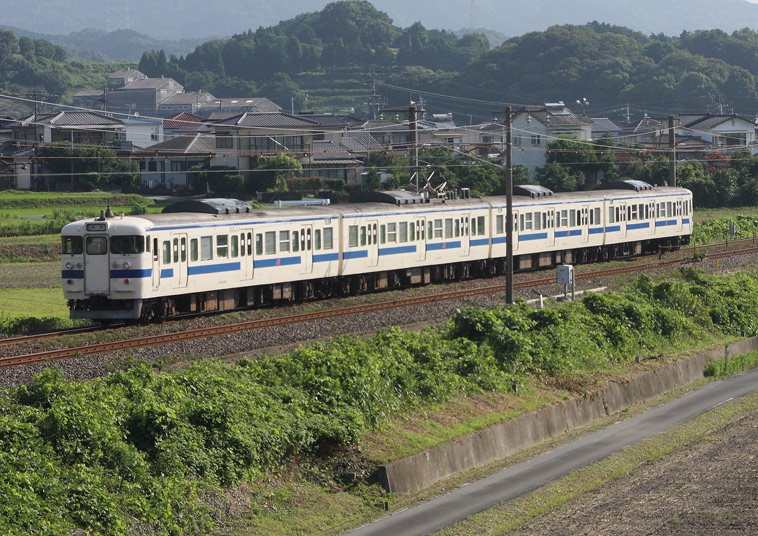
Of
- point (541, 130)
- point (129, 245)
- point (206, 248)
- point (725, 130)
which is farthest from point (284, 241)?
point (725, 130)

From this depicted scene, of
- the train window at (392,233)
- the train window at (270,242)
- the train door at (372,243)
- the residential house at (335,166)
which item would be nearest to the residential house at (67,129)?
the residential house at (335,166)

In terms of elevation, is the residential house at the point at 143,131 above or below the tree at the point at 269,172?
Answer: above

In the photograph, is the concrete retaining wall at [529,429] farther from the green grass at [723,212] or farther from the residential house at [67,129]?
the residential house at [67,129]

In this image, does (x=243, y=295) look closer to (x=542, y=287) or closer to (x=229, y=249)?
(x=229, y=249)

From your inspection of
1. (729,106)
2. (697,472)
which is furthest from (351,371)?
(729,106)

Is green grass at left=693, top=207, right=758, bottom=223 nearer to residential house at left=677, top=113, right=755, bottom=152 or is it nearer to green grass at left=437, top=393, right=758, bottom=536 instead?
residential house at left=677, top=113, right=755, bottom=152

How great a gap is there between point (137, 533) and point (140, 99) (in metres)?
185

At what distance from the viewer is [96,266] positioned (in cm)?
2411

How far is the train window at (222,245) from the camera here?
26.2m

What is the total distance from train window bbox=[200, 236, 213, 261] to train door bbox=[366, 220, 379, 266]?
6481 mm

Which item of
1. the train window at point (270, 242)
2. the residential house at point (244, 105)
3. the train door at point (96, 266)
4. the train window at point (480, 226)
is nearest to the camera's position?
the train door at point (96, 266)

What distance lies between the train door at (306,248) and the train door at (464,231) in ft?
22.6

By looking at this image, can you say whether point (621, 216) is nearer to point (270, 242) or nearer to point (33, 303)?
point (270, 242)

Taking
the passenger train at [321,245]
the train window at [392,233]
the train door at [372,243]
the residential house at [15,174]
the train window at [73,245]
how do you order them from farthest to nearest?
1. the residential house at [15,174]
2. the train window at [392,233]
3. the train door at [372,243]
4. the train window at [73,245]
5. the passenger train at [321,245]
